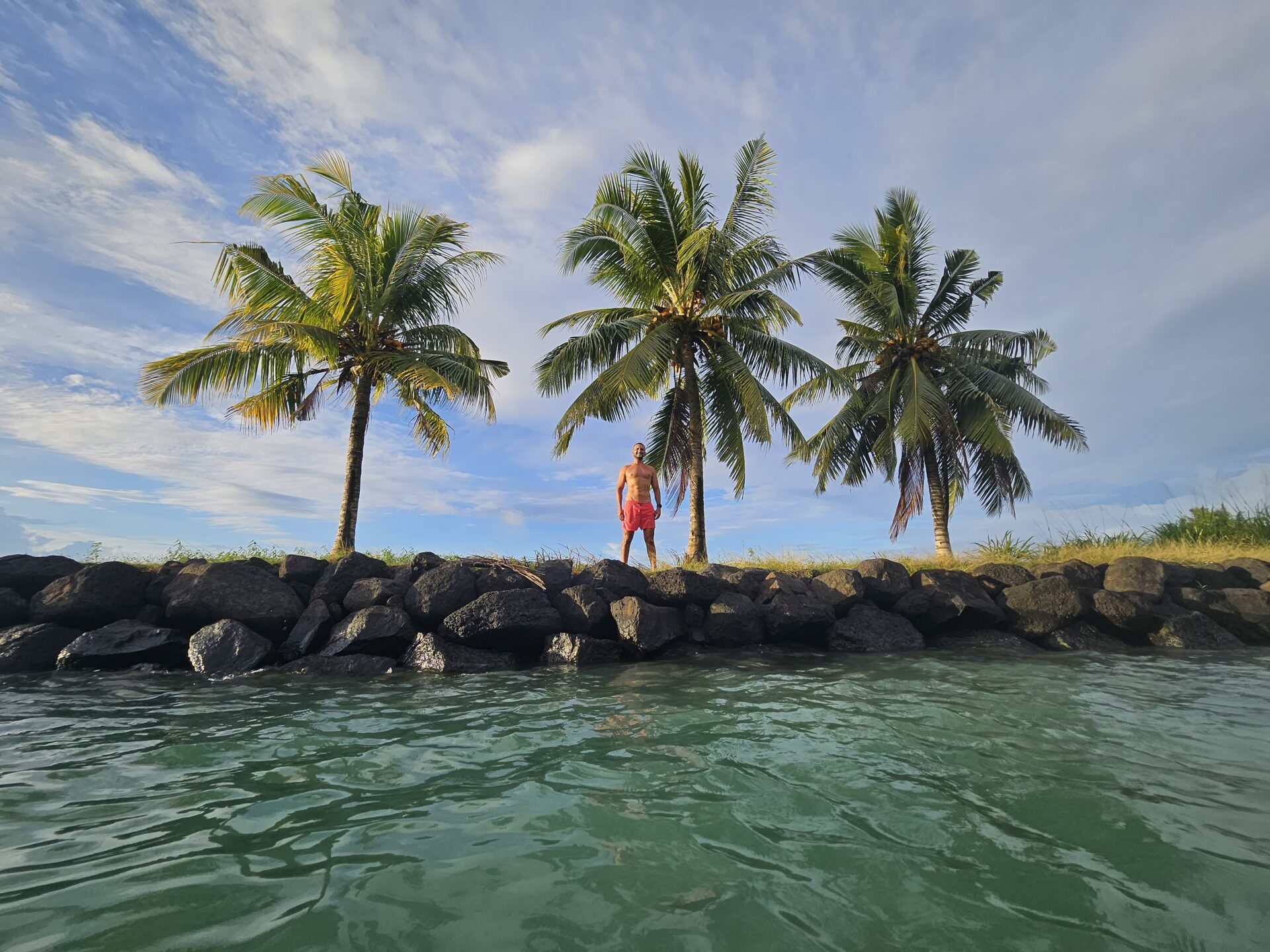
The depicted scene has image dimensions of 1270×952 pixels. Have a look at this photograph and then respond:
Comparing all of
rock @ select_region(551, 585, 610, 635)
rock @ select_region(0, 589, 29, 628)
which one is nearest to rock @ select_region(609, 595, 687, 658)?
rock @ select_region(551, 585, 610, 635)

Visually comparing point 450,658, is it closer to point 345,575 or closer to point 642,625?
point 345,575

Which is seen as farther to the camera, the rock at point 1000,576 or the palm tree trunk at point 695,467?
the palm tree trunk at point 695,467

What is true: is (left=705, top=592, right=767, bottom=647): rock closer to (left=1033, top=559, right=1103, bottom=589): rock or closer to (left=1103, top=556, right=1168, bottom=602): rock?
(left=1033, top=559, right=1103, bottom=589): rock

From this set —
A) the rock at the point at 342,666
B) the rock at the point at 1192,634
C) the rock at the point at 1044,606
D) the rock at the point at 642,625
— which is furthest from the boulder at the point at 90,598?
the rock at the point at 1192,634

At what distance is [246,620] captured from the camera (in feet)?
24.2

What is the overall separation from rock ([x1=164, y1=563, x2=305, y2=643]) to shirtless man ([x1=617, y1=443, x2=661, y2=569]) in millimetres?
5491

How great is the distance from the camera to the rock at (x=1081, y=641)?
8781 mm

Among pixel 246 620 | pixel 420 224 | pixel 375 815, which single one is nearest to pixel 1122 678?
pixel 375 815

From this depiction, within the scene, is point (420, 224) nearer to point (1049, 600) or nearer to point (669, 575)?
point (669, 575)

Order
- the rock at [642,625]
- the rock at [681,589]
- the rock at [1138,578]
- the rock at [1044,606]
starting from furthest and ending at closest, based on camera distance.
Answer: the rock at [1138,578] → the rock at [1044,606] → the rock at [681,589] → the rock at [642,625]

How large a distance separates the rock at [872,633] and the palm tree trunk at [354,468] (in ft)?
31.9

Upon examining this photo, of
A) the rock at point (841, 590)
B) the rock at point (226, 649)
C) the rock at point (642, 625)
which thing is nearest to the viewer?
the rock at point (226, 649)

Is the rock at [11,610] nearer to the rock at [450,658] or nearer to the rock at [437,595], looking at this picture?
the rock at [437,595]

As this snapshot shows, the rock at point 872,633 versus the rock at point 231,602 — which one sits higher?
the rock at point 231,602
